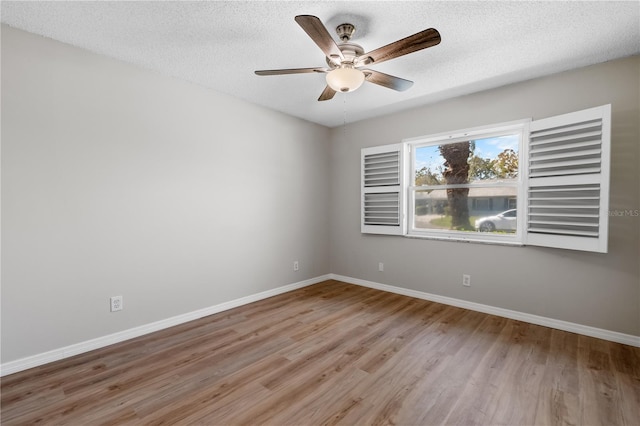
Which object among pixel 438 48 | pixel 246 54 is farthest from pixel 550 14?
pixel 246 54

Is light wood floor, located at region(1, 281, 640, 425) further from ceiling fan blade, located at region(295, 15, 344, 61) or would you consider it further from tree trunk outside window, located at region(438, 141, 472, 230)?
ceiling fan blade, located at region(295, 15, 344, 61)

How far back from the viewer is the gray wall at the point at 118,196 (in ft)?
7.02

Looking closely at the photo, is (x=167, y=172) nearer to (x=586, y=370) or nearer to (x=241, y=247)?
(x=241, y=247)

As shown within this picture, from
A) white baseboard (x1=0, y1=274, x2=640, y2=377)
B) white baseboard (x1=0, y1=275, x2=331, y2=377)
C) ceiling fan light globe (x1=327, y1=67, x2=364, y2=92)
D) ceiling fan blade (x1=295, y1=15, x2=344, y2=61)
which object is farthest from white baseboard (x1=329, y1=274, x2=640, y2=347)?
ceiling fan blade (x1=295, y1=15, x2=344, y2=61)

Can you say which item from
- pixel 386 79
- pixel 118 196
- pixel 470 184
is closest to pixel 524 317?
pixel 470 184

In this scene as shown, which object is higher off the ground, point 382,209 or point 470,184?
point 470,184

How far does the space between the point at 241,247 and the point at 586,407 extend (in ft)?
10.6

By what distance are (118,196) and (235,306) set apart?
174cm

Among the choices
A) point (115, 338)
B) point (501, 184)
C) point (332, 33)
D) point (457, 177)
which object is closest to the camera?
point (332, 33)

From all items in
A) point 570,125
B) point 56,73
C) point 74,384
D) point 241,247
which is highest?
point 56,73

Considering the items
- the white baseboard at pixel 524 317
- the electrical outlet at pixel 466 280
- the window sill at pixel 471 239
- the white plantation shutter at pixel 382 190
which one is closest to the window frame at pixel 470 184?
the window sill at pixel 471 239

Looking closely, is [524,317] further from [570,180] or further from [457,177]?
[457,177]

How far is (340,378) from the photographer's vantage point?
2043 millimetres

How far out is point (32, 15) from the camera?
→ 1.97 m
